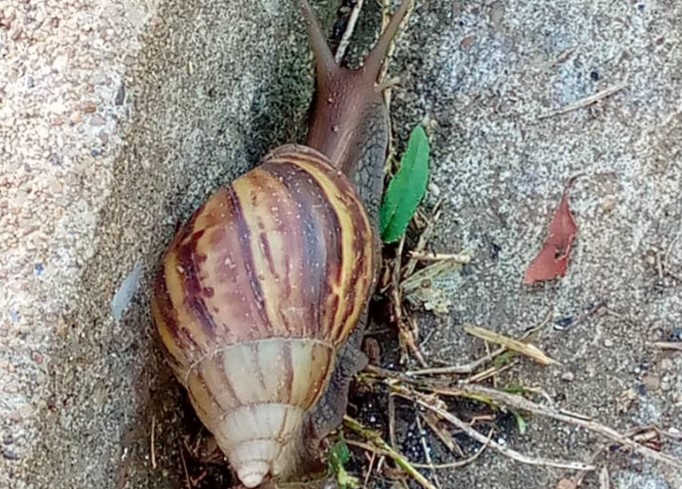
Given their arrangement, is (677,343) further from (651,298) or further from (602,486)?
(602,486)

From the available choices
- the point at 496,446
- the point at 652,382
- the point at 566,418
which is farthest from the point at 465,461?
the point at 652,382

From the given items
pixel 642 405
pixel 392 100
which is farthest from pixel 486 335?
pixel 392 100

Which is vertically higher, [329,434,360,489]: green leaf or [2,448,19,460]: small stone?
[2,448,19,460]: small stone

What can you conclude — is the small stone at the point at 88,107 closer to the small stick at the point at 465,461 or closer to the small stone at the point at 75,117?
the small stone at the point at 75,117

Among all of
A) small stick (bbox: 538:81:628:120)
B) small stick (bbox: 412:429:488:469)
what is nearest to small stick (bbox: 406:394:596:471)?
small stick (bbox: 412:429:488:469)

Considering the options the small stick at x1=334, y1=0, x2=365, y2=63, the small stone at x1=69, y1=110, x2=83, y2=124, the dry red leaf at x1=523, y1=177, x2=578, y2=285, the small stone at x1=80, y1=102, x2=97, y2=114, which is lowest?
the dry red leaf at x1=523, y1=177, x2=578, y2=285

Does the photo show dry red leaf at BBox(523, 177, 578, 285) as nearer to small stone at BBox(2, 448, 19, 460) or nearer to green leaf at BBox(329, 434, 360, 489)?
green leaf at BBox(329, 434, 360, 489)

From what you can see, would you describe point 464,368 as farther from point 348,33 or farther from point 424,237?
point 348,33

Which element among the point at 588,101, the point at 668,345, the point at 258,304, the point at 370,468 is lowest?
the point at 370,468

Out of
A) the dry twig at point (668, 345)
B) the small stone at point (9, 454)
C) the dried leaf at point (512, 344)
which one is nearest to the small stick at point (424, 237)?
the dried leaf at point (512, 344)
